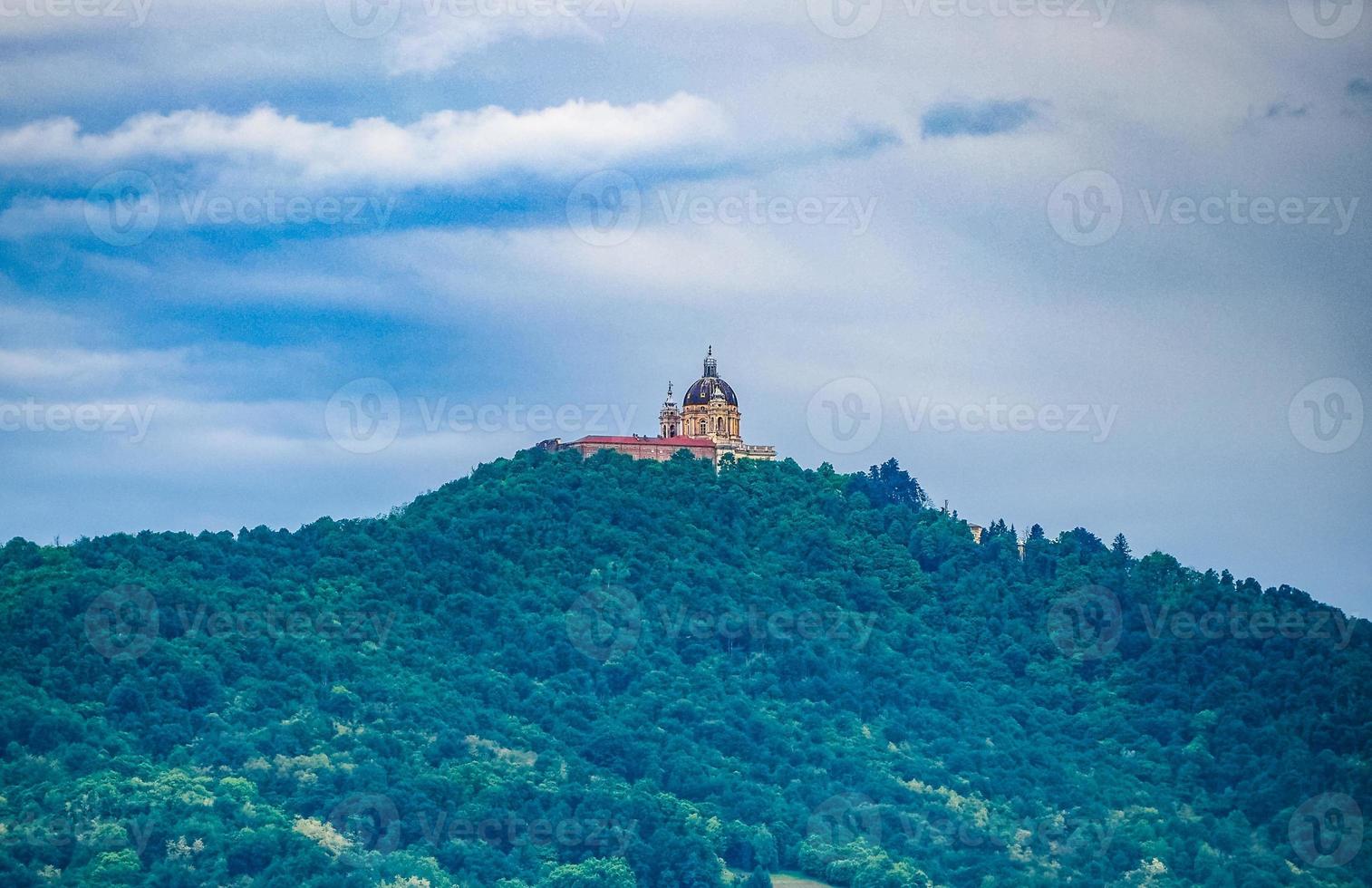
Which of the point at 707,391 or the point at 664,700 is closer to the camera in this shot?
the point at 664,700

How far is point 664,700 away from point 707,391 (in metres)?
18.1

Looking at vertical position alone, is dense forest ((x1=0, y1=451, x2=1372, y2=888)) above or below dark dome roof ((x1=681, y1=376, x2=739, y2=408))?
below

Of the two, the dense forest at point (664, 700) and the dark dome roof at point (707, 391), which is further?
the dark dome roof at point (707, 391)

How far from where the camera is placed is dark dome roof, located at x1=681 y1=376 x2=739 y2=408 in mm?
113688

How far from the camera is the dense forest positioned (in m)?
87.0

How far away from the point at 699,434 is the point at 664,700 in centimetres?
1740

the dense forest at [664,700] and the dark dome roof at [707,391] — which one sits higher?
the dark dome roof at [707,391]

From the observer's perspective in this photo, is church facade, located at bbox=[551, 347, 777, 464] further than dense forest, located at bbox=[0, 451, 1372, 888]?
Yes

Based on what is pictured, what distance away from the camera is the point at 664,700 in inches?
3930

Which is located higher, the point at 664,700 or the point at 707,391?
the point at 707,391

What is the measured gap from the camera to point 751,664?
10500cm

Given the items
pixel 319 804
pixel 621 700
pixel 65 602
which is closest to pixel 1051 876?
pixel 621 700

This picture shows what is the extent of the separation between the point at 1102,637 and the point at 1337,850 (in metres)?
18.5

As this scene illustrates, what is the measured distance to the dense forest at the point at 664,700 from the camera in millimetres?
87000
